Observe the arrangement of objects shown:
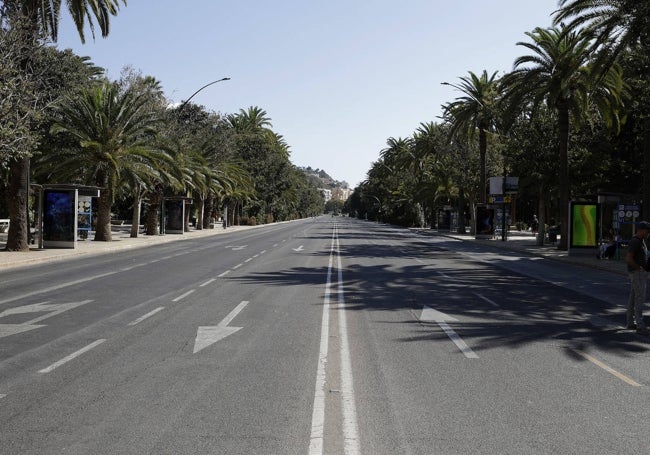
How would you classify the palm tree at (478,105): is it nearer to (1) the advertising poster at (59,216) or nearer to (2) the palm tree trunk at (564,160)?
(2) the palm tree trunk at (564,160)

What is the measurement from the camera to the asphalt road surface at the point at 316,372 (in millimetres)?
4992

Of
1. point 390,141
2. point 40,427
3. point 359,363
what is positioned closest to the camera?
point 40,427

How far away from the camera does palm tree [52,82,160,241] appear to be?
31344 millimetres

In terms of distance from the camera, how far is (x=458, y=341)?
352 inches

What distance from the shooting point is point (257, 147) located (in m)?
83.1

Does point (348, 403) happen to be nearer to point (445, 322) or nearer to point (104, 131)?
point (445, 322)

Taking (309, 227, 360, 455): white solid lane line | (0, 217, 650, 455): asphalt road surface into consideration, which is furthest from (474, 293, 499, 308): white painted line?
(309, 227, 360, 455): white solid lane line

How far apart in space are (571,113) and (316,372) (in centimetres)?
3322

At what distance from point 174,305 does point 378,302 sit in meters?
4.06

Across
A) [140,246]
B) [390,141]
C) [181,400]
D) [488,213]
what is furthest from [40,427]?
[390,141]

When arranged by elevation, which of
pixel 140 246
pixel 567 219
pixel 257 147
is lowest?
pixel 140 246

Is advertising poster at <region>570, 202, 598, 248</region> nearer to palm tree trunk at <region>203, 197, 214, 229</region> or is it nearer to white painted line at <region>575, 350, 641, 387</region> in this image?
white painted line at <region>575, 350, 641, 387</region>

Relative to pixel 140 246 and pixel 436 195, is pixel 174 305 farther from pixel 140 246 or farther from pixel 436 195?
pixel 436 195

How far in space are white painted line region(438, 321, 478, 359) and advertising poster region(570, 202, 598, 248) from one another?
21.4 m
